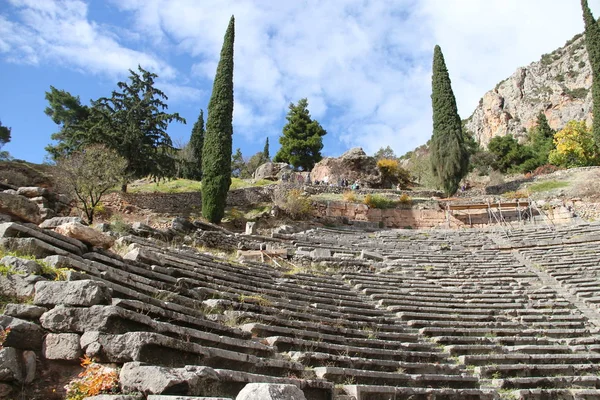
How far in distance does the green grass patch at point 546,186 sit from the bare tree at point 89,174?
2497 centimetres

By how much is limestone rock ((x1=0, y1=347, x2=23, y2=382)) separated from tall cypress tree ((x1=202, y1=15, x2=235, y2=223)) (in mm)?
19386

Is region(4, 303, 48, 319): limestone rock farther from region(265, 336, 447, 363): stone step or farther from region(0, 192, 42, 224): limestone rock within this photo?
region(0, 192, 42, 224): limestone rock

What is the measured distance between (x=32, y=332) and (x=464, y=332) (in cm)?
845

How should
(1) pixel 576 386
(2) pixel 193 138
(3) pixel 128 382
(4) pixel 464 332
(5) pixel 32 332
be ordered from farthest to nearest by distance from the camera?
(2) pixel 193 138 < (4) pixel 464 332 < (1) pixel 576 386 < (5) pixel 32 332 < (3) pixel 128 382

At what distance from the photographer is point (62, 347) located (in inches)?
167

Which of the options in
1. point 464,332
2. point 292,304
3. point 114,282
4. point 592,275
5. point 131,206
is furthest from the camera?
point 131,206

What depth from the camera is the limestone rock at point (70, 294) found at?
4.65 metres

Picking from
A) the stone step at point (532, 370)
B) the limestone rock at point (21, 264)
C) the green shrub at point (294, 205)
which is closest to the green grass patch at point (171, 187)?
the green shrub at point (294, 205)

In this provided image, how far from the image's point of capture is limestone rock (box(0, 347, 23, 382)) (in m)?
3.78

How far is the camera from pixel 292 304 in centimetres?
927

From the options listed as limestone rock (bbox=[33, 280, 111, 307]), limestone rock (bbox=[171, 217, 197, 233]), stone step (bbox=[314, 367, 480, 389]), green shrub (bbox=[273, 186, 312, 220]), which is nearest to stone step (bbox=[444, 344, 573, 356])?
stone step (bbox=[314, 367, 480, 389])

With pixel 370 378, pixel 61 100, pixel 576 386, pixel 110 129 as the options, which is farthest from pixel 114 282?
pixel 61 100

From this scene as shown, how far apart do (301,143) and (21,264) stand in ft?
132

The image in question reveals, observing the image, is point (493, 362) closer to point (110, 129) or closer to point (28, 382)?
point (28, 382)
